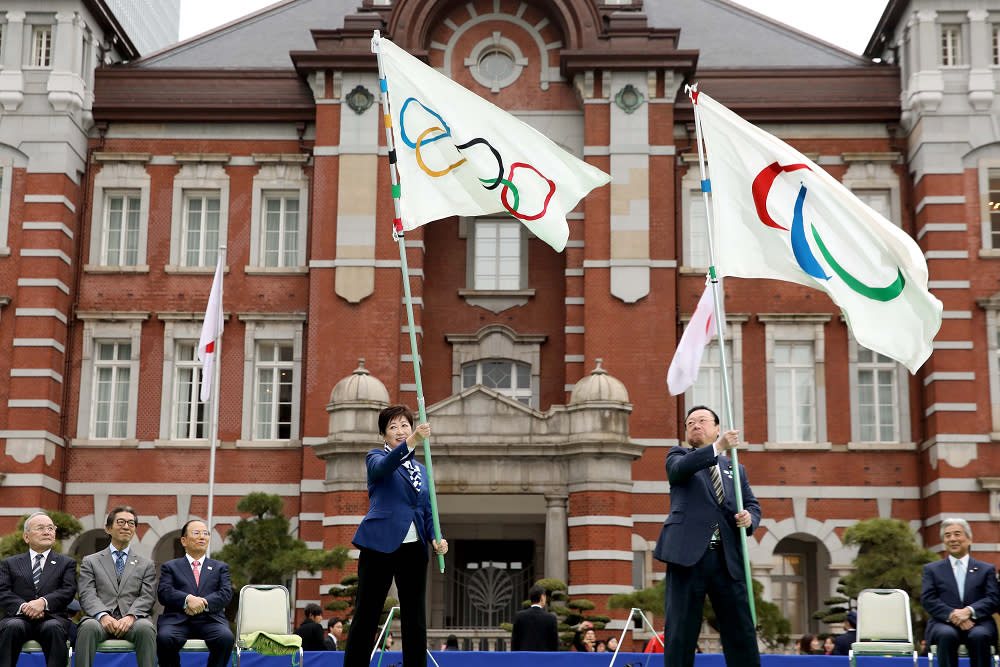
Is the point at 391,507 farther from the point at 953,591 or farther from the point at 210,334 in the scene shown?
the point at 210,334

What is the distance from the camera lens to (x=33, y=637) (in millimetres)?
11297

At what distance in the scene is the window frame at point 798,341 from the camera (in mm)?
26375

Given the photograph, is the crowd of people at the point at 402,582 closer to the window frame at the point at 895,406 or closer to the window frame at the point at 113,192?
the window frame at the point at 895,406

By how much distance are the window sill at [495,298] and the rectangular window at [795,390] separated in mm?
5293

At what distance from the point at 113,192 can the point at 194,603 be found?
18.4 meters

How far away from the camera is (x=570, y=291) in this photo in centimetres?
2656

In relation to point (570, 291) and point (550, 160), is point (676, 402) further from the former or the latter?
point (550, 160)

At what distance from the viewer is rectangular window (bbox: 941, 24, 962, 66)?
26.7m

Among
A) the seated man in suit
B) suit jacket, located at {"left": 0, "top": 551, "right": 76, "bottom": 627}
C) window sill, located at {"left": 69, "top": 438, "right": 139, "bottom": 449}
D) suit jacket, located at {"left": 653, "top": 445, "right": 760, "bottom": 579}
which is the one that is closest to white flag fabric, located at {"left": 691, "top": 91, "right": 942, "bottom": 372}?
→ suit jacket, located at {"left": 653, "top": 445, "right": 760, "bottom": 579}

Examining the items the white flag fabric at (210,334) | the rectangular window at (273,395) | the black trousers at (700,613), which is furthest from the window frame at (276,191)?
the black trousers at (700,613)

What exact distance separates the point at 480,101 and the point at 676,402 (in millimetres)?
15518

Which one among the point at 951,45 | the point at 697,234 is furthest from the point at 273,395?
the point at 951,45

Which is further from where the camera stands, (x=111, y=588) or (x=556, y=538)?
(x=556, y=538)

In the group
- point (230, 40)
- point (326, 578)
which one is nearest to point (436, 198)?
point (326, 578)
